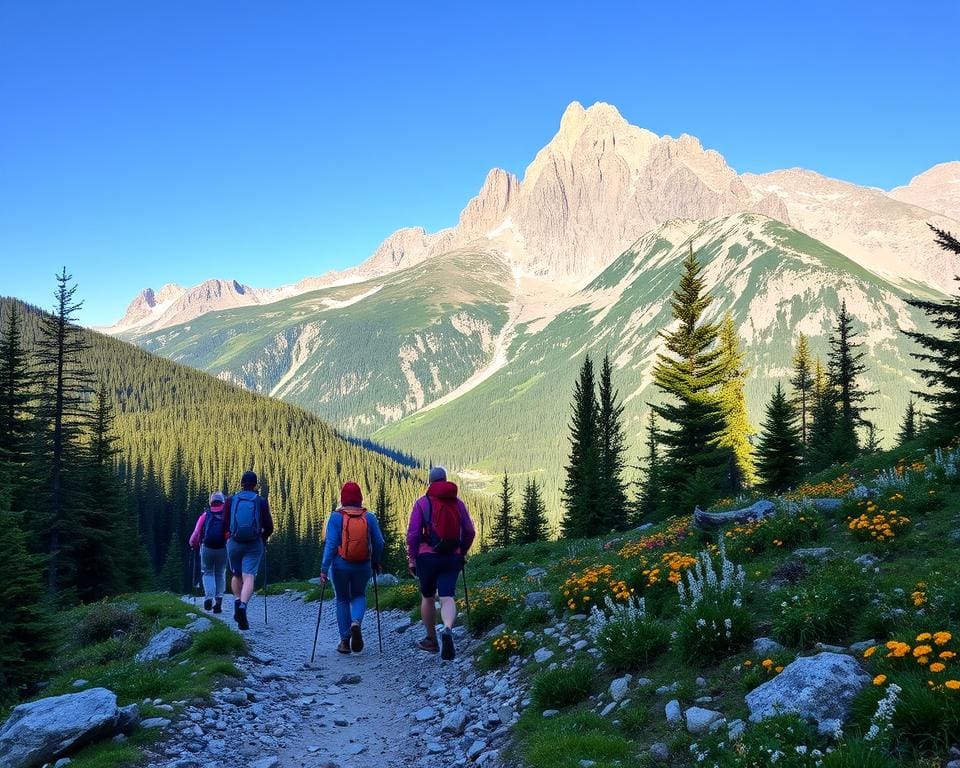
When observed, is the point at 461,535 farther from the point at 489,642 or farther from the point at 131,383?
the point at 131,383

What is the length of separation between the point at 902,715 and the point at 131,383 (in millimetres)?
210200

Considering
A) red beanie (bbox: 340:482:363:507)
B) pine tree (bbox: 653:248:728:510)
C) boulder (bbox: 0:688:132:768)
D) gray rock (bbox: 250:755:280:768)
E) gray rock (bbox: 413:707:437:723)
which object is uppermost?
pine tree (bbox: 653:248:728:510)

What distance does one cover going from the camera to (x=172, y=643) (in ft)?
35.9

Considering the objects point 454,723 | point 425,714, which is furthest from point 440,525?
point 454,723

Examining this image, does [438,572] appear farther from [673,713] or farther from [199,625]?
[199,625]

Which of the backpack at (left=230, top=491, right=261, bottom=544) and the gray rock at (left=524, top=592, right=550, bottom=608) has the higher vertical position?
the backpack at (left=230, top=491, right=261, bottom=544)

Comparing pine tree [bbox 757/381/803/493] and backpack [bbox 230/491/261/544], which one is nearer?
backpack [bbox 230/491/261/544]

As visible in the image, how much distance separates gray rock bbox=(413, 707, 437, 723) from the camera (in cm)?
813

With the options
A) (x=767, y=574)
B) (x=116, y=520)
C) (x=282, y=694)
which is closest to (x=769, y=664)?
(x=767, y=574)

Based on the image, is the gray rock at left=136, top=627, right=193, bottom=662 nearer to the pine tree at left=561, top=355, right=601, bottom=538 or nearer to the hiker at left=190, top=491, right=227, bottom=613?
the hiker at left=190, top=491, right=227, bottom=613

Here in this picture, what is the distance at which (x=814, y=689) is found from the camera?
15.4ft

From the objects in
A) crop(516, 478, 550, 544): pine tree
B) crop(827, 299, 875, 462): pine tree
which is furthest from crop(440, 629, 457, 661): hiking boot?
crop(516, 478, 550, 544): pine tree

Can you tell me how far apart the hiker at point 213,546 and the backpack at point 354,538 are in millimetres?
5562

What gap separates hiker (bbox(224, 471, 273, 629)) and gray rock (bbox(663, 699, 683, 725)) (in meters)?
10.5
